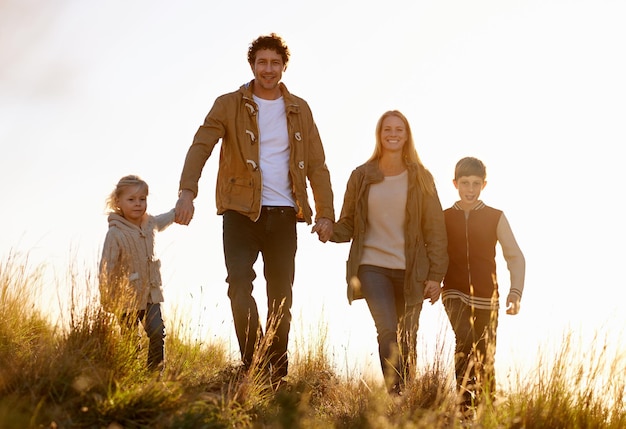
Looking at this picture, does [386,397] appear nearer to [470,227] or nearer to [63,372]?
[470,227]

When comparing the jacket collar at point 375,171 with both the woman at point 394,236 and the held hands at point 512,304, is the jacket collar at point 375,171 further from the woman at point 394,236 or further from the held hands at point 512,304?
the held hands at point 512,304

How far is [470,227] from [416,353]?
3.71 feet

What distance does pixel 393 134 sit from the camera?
6328mm

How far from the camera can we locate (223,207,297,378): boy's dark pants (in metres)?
5.81

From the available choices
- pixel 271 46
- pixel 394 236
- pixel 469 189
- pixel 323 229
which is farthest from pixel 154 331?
pixel 469 189

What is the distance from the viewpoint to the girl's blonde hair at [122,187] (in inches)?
253

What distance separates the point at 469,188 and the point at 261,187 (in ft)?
5.43

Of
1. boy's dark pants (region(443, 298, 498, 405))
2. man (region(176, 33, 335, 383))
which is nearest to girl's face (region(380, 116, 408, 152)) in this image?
man (region(176, 33, 335, 383))

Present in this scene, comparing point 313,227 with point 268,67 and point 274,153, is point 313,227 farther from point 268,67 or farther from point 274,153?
point 268,67

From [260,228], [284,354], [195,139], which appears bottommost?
[284,354]

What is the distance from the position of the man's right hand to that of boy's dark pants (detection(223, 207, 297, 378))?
29 cm

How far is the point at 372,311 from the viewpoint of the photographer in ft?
19.7

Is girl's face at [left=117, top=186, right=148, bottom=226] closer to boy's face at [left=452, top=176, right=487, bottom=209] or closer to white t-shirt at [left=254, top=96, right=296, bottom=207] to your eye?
white t-shirt at [left=254, top=96, right=296, bottom=207]

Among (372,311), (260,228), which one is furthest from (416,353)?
(260,228)
